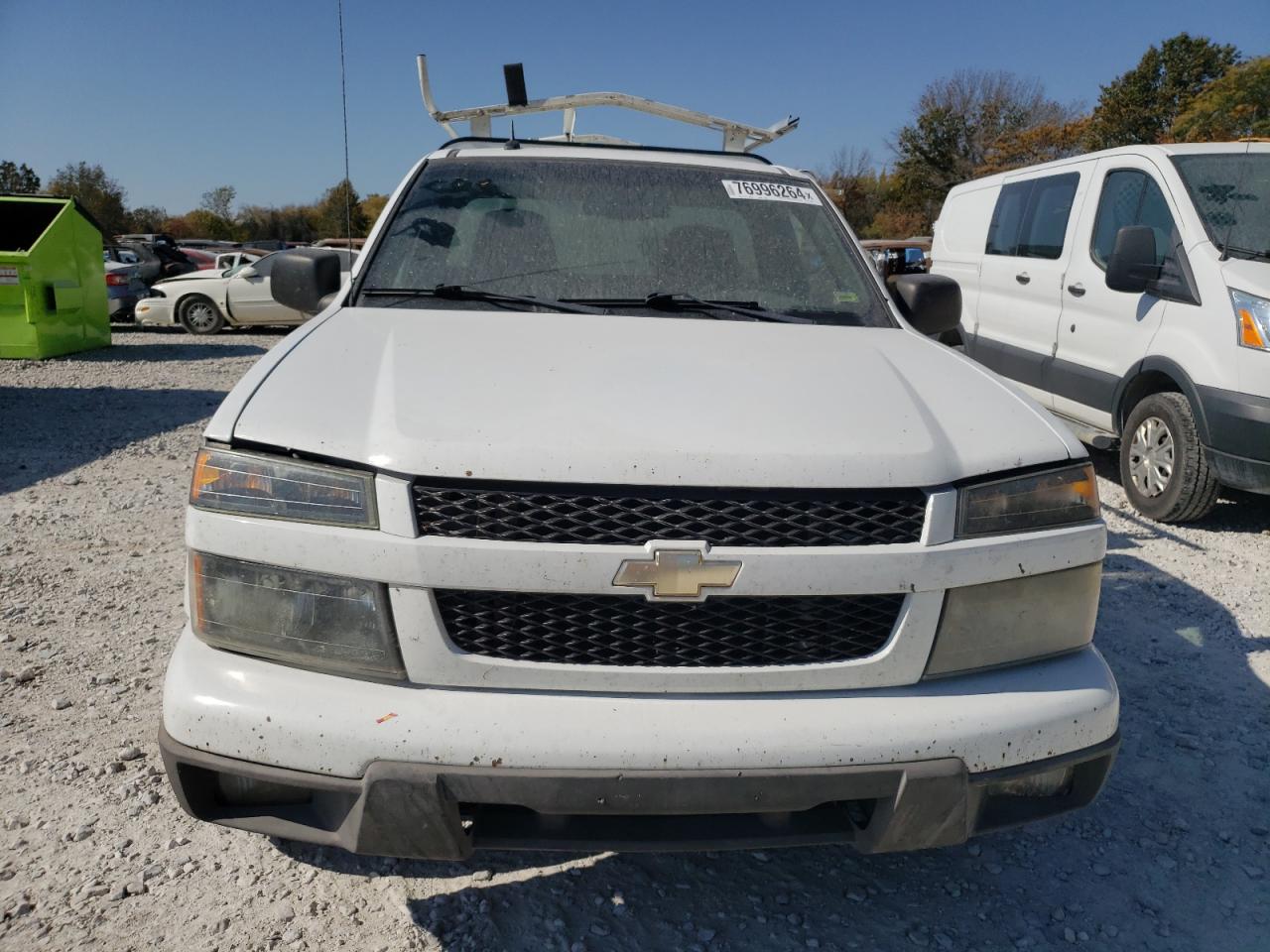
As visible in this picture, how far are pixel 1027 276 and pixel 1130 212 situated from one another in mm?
1090

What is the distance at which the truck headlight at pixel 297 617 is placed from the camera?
5.66 feet

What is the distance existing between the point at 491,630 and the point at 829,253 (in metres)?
1.95

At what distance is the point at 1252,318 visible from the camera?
189 inches

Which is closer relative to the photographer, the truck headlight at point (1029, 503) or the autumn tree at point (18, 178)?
the truck headlight at point (1029, 503)

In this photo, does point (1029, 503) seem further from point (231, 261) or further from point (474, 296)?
point (231, 261)

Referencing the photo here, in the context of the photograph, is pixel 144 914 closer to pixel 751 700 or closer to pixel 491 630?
pixel 491 630

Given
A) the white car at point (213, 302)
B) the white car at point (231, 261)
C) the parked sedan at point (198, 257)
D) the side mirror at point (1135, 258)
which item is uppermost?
the side mirror at point (1135, 258)

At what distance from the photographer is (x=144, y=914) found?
2121 millimetres

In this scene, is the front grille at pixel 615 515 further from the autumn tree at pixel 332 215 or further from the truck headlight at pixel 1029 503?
the autumn tree at pixel 332 215

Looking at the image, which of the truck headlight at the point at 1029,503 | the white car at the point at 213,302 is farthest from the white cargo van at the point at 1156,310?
the white car at the point at 213,302

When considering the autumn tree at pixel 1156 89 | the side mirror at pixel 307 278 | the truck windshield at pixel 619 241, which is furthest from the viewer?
the autumn tree at pixel 1156 89

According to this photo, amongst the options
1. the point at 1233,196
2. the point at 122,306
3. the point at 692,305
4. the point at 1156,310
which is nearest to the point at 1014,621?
the point at 692,305

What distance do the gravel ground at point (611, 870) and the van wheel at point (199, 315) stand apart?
44.2ft

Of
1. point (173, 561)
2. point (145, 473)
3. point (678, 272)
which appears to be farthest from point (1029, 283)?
point (145, 473)
